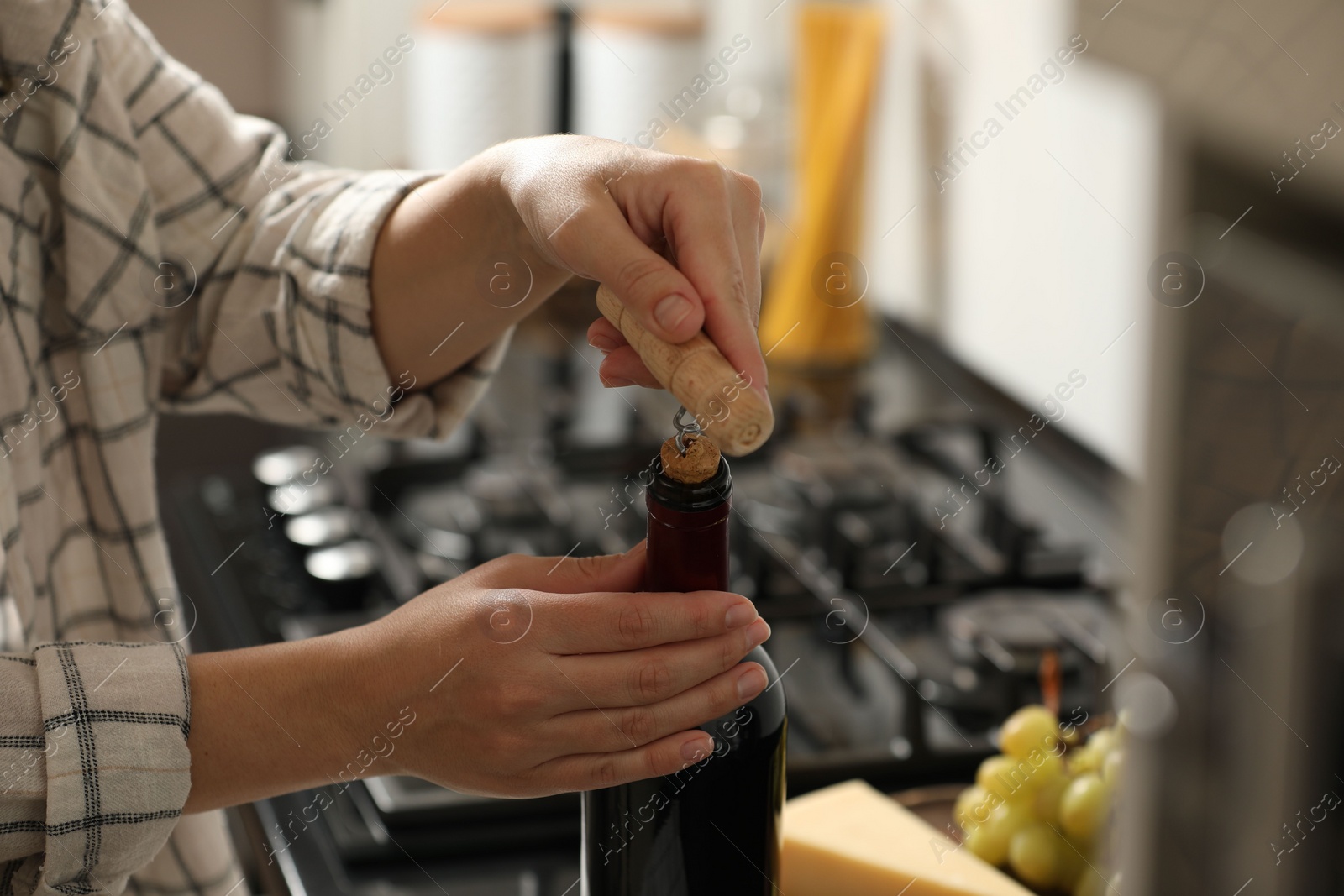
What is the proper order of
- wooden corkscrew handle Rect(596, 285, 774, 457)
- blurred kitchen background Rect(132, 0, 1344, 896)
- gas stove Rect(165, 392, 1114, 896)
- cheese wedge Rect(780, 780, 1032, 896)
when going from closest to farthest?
blurred kitchen background Rect(132, 0, 1344, 896)
wooden corkscrew handle Rect(596, 285, 774, 457)
cheese wedge Rect(780, 780, 1032, 896)
gas stove Rect(165, 392, 1114, 896)

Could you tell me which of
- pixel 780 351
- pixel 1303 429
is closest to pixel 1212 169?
pixel 1303 429

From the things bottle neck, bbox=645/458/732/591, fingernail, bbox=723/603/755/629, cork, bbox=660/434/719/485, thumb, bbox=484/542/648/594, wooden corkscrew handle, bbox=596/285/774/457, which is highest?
wooden corkscrew handle, bbox=596/285/774/457

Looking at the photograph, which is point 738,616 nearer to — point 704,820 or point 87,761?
point 704,820

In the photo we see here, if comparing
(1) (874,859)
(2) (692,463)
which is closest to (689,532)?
(2) (692,463)

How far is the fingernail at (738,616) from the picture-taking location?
1.74 feet

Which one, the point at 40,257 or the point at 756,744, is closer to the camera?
the point at 756,744

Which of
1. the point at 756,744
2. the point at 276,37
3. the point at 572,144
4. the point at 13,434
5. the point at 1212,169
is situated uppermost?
the point at 1212,169

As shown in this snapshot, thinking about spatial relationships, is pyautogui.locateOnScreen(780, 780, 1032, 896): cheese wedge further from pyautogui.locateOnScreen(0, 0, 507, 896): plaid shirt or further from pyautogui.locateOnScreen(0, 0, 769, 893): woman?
pyautogui.locateOnScreen(0, 0, 507, 896): plaid shirt

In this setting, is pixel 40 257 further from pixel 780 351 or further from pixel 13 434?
pixel 780 351

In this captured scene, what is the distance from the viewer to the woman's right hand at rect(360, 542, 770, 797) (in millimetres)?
528

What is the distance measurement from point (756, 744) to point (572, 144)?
12.1 inches

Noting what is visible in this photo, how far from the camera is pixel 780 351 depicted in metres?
1.68

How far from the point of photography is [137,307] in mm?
775

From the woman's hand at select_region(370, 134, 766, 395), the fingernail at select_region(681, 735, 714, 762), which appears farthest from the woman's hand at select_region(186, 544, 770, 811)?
the woman's hand at select_region(370, 134, 766, 395)
